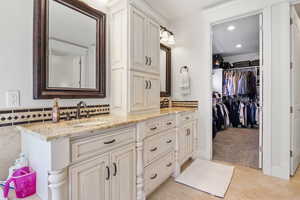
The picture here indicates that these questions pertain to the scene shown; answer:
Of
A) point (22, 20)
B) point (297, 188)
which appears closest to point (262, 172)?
point (297, 188)

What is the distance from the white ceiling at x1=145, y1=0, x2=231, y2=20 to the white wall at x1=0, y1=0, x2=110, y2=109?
1716 mm

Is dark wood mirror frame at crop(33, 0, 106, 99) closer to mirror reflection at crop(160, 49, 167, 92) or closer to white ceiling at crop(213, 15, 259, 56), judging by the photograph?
mirror reflection at crop(160, 49, 167, 92)

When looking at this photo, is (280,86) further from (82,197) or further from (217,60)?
(217,60)

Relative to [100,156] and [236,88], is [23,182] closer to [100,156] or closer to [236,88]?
[100,156]

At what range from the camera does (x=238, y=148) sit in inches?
120

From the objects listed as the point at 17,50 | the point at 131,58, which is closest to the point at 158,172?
the point at 131,58

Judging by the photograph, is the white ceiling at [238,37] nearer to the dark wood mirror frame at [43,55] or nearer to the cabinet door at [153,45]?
the cabinet door at [153,45]

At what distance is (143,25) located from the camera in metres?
1.89

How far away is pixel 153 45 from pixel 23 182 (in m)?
1.90

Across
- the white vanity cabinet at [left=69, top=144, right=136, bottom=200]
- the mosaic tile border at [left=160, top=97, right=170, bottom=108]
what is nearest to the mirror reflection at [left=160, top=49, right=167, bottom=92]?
the mosaic tile border at [left=160, top=97, right=170, bottom=108]

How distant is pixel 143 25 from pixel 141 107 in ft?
3.39

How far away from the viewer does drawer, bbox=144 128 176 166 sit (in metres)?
1.55

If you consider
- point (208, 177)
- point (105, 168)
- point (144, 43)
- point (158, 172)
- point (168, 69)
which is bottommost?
point (208, 177)

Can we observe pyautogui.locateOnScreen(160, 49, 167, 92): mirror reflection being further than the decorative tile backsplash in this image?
Yes
